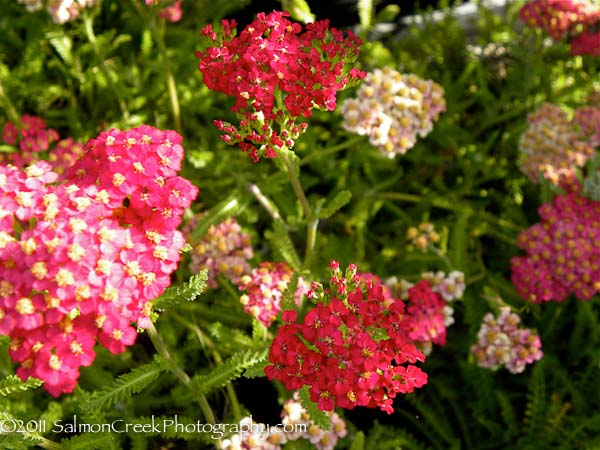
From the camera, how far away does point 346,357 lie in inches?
76.0

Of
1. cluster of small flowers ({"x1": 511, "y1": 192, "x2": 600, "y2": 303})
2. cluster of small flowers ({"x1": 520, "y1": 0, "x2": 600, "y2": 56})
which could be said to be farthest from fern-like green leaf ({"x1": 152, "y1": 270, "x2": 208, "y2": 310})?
cluster of small flowers ({"x1": 520, "y1": 0, "x2": 600, "y2": 56})

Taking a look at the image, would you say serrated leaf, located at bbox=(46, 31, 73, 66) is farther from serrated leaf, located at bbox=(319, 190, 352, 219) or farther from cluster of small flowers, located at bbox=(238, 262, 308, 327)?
serrated leaf, located at bbox=(319, 190, 352, 219)

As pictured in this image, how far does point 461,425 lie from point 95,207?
2.21 metres

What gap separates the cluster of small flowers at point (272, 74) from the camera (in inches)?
84.4

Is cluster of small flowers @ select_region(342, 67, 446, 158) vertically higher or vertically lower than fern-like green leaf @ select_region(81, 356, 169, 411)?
higher

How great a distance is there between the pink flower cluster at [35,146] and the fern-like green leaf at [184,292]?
1.44 meters

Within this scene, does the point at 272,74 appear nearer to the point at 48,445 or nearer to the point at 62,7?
the point at 48,445

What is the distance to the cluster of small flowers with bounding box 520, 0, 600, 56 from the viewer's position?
378cm

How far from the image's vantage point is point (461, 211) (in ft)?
11.7

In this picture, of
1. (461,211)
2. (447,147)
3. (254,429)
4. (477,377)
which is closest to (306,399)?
(254,429)

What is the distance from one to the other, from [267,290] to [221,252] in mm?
388

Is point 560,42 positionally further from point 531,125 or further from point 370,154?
point 370,154

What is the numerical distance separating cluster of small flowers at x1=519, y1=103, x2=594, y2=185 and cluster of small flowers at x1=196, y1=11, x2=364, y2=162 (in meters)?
1.78

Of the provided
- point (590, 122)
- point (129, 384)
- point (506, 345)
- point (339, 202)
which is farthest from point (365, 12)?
point (129, 384)
